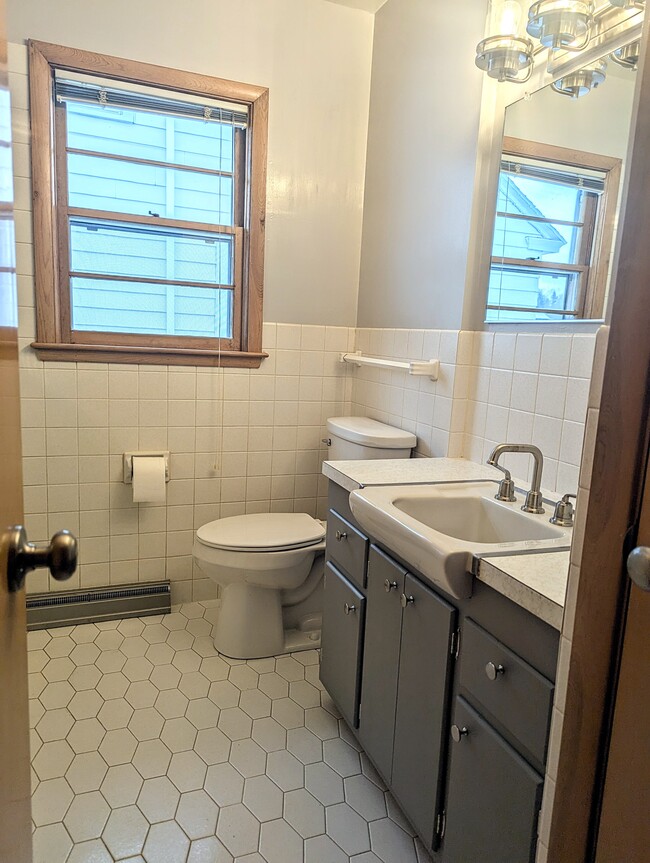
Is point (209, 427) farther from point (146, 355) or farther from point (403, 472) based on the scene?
Result: point (403, 472)

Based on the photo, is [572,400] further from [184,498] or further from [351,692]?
[184,498]

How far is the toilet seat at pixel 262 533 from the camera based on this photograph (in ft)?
7.10

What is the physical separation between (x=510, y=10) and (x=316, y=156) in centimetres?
106

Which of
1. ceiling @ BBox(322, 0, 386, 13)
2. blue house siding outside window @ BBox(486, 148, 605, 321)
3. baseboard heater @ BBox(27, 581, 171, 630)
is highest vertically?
ceiling @ BBox(322, 0, 386, 13)

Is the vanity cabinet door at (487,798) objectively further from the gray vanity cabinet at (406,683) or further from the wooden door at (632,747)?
the wooden door at (632,747)

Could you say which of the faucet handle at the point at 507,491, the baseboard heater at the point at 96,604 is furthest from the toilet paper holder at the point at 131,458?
the faucet handle at the point at 507,491

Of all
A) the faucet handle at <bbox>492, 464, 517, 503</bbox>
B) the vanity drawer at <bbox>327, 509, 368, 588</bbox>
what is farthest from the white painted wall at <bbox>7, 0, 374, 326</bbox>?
the faucet handle at <bbox>492, 464, 517, 503</bbox>

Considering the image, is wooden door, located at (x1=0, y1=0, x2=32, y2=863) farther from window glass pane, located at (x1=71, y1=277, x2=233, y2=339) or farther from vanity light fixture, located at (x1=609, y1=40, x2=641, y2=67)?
window glass pane, located at (x1=71, y1=277, x2=233, y2=339)

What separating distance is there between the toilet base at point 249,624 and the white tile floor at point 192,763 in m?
0.05

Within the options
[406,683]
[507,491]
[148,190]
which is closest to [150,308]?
[148,190]

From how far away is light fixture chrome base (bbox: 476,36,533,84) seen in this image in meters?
1.63

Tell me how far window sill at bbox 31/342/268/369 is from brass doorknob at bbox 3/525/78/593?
1801mm

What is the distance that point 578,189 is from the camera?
5.04ft

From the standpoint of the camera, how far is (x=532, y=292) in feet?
5.62
